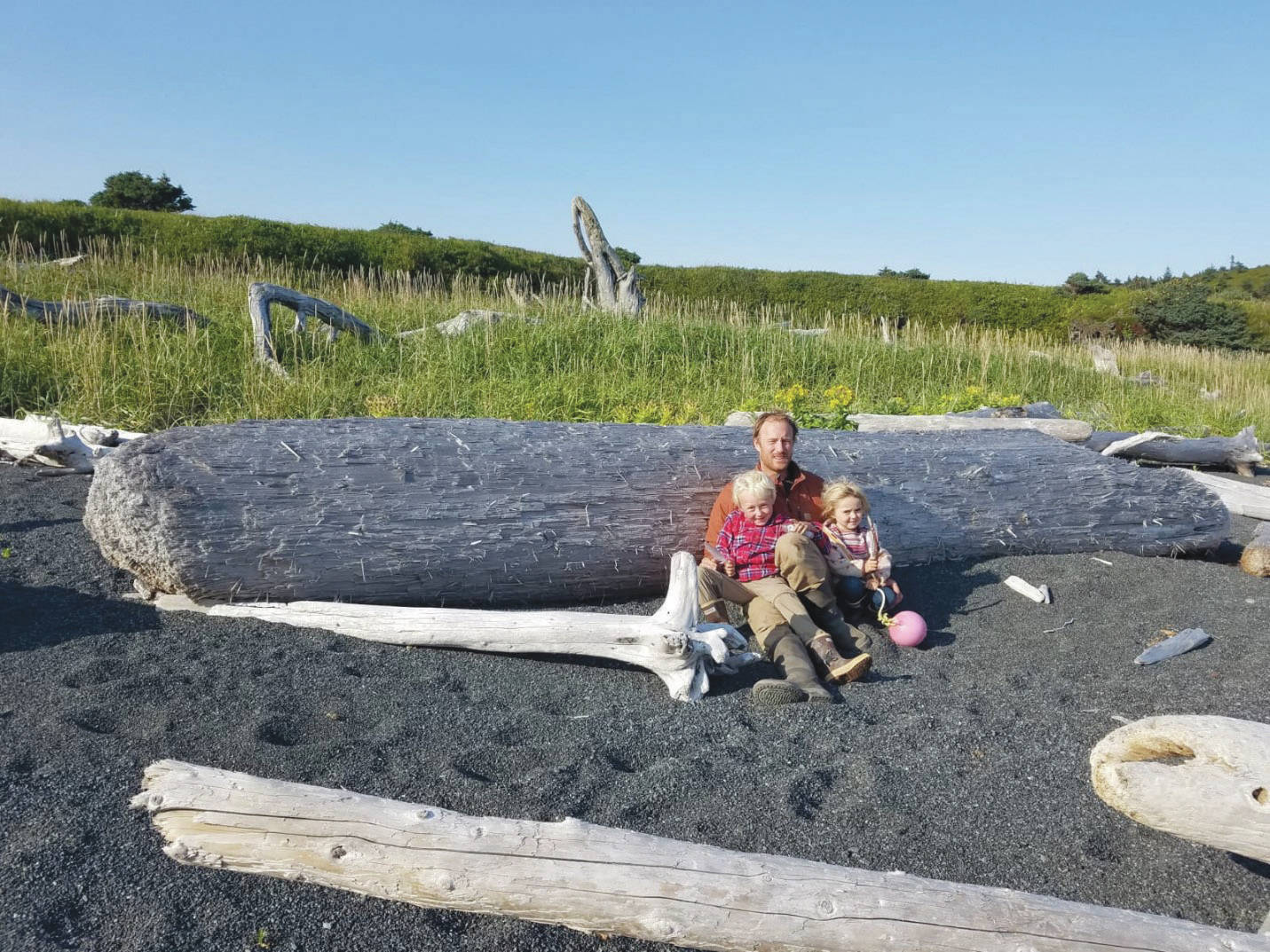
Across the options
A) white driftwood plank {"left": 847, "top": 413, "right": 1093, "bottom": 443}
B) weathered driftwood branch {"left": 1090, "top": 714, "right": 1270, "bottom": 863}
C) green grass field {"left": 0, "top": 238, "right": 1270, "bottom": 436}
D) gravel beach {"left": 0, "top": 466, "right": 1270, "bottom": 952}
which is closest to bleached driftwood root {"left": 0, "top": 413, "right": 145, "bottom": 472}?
green grass field {"left": 0, "top": 238, "right": 1270, "bottom": 436}

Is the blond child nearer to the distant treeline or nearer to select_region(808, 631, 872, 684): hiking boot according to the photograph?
select_region(808, 631, 872, 684): hiking boot

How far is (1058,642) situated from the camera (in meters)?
4.36

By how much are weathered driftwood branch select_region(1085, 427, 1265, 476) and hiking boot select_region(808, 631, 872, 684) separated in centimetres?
512

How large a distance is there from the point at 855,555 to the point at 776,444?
2.28ft

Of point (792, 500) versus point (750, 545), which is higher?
point (792, 500)

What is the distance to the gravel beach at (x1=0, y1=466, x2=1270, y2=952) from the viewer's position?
7.56 ft

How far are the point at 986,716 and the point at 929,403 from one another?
610 cm

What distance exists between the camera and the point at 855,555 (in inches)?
182

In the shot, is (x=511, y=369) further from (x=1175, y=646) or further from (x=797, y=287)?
(x=797, y=287)

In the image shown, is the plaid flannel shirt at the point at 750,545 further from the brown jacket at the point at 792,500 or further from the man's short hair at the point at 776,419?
the man's short hair at the point at 776,419

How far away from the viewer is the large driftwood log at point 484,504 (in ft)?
13.6

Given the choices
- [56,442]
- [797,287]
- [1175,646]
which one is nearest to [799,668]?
[1175,646]

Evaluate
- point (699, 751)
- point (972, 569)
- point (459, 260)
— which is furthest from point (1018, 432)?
point (459, 260)

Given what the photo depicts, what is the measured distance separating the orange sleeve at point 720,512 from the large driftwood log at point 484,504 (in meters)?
0.19
